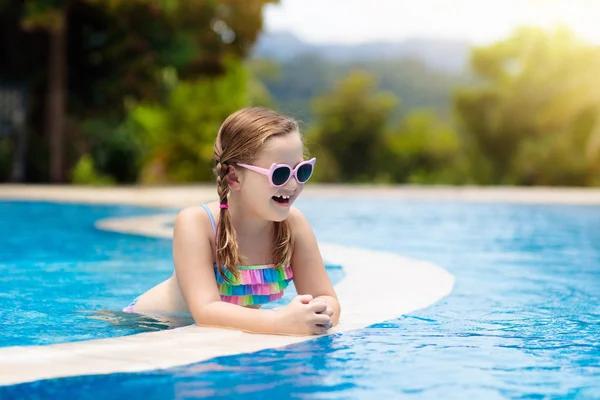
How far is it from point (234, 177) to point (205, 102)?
3531 centimetres

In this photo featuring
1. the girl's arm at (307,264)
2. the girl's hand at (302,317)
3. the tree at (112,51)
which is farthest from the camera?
the tree at (112,51)

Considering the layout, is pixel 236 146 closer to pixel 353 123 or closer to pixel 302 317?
pixel 302 317

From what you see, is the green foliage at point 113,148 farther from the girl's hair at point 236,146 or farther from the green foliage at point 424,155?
the girl's hair at point 236,146

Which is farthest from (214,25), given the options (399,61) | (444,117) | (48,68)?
(399,61)

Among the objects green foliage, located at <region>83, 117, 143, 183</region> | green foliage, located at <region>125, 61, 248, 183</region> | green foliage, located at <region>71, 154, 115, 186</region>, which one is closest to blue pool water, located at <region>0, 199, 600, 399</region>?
green foliage, located at <region>83, 117, 143, 183</region>

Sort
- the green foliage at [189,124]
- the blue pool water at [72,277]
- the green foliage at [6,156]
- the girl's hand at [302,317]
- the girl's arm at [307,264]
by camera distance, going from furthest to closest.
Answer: the green foliage at [189,124], the green foliage at [6,156], the blue pool water at [72,277], the girl's arm at [307,264], the girl's hand at [302,317]

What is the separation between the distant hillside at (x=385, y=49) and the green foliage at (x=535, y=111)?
61.5 metres

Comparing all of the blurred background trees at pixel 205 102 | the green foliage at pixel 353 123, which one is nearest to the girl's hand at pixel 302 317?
the blurred background trees at pixel 205 102

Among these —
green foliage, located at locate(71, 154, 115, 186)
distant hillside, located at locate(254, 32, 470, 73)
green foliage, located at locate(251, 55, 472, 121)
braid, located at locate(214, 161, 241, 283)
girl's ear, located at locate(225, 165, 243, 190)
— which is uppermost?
distant hillside, located at locate(254, 32, 470, 73)

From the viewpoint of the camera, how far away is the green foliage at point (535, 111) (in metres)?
25.9

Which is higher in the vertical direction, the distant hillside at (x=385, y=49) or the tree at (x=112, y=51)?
the distant hillside at (x=385, y=49)

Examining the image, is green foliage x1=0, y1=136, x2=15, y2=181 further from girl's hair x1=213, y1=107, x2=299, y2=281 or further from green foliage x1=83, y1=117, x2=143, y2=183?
girl's hair x1=213, y1=107, x2=299, y2=281

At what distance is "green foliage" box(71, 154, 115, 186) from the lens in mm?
21312

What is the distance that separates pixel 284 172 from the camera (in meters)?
3.80
